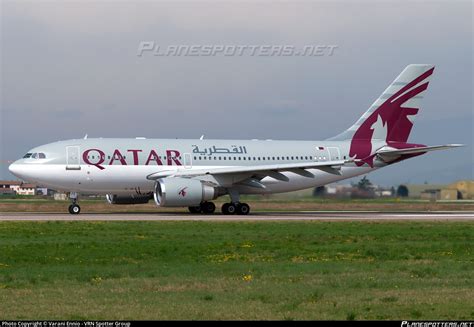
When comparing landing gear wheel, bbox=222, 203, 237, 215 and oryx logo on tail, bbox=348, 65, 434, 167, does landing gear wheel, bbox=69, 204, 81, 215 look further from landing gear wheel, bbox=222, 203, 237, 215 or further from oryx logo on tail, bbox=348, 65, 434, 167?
oryx logo on tail, bbox=348, 65, 434, 167

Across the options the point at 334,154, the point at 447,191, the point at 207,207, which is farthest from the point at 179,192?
the point at 447,191

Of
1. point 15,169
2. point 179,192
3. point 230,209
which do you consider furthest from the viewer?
point 230,209

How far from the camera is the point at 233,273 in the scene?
1956 centimetres

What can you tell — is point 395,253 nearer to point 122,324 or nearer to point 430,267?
point 430,267

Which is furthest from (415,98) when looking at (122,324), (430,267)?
(122,324)

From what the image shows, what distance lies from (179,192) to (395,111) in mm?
16598

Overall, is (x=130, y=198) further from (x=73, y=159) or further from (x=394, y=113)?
(x=394, y=113)

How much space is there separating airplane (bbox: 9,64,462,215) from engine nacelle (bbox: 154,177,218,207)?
0.05 metres

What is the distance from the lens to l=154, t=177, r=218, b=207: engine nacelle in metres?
42.2

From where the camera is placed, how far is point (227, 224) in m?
35.4

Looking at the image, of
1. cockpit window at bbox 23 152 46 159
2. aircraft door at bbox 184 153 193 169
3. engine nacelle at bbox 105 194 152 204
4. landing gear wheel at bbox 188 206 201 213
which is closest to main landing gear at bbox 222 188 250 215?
landing gear wheel at bbox 188 206 201 213

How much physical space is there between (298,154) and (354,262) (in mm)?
27246

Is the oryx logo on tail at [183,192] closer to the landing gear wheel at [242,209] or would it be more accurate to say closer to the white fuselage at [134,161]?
the white fuselage at [134,161]

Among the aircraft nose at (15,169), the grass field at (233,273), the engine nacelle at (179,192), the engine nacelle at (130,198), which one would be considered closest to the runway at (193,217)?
the engine nacelle at (179,192)
